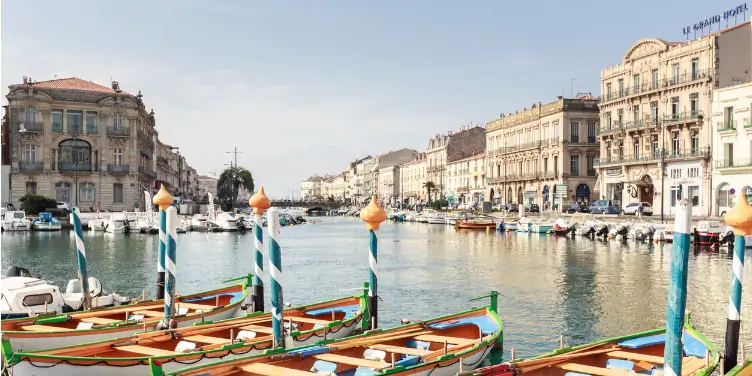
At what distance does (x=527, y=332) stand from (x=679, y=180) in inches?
1952

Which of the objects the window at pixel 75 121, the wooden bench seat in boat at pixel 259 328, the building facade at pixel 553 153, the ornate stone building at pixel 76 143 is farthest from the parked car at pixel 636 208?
the window at pixel 75 121

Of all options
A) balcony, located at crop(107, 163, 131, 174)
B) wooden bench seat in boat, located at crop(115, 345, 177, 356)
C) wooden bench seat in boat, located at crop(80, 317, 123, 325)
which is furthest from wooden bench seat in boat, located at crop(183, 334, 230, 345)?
balcony, located at crop(107, 163, 131, 174)

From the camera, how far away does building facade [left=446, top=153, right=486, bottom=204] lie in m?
108

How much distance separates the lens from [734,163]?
56.8 meters

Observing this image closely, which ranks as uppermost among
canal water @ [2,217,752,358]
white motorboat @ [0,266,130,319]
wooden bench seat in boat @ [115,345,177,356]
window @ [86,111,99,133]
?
window @ [86,111,99,133]

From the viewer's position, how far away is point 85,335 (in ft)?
48.2

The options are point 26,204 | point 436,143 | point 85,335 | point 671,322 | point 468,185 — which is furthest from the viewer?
point 436,143

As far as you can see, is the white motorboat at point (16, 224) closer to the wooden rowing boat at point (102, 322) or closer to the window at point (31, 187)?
the window at point (31, 187)

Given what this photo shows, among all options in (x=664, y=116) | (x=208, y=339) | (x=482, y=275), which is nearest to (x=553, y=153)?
(x=664, y=116)

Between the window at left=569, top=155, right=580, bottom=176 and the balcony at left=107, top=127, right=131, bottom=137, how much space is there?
5119cm

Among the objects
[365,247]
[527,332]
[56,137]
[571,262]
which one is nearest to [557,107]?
[365,247]

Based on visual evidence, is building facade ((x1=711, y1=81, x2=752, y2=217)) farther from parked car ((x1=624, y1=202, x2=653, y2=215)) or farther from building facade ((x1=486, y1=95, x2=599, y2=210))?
building facade ((x1=486, y1=95, x2=599, y2=210))

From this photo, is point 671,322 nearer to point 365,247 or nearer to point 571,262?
point 571,262

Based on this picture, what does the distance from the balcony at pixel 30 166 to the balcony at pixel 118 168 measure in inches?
266
